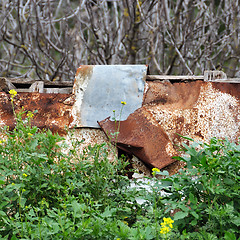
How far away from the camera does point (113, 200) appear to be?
7.45ft

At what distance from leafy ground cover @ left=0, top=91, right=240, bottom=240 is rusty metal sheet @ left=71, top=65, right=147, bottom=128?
764 mm

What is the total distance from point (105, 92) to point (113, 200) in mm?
1225

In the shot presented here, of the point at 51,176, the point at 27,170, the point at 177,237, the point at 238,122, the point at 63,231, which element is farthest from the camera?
the point at 238,122

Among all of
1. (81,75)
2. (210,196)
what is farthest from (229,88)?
(210,196)

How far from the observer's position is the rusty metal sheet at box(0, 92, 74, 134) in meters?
3.15

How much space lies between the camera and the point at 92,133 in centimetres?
306

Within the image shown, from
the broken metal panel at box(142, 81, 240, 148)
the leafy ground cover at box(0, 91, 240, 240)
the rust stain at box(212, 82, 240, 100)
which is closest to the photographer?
the leafy ground cover at box(0, 91, 240, 240)

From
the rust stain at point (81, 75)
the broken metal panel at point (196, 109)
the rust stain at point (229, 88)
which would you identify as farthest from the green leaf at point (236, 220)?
the rust stain at point (81, 75)

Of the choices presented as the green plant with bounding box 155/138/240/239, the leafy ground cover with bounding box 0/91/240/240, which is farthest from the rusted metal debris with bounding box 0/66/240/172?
the green plant with bounding box 155/138/240/239

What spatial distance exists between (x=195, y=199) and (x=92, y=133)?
1.41 meters

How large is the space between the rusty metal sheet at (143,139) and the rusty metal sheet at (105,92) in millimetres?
98

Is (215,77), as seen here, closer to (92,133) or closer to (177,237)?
(92,133)

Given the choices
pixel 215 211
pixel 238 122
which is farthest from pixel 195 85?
pixel 215 211

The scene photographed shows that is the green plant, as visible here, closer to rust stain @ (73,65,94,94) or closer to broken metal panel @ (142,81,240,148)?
broken metal panel @ (142,81,240,148)
